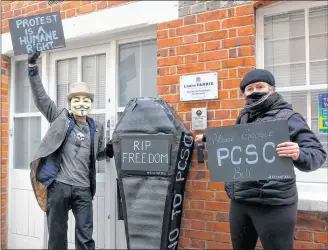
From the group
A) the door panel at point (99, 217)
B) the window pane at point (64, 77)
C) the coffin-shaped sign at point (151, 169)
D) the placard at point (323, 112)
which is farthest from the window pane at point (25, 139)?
the placard at point (323, 112)

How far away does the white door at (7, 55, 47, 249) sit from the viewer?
14.3 ft

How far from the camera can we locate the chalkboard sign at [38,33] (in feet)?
9.72

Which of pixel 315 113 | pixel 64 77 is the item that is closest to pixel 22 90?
pixel 64 77

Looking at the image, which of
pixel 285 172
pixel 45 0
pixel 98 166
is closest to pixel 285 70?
pixel 285 172

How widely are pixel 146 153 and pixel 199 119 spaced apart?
0.62 metres

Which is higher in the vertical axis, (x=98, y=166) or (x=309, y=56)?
(x=309, y=56)

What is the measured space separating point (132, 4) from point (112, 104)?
3.56 feet

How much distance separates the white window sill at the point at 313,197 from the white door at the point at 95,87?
2.00 metres

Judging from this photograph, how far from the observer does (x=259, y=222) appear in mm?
2164

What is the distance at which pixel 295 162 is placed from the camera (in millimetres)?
2051

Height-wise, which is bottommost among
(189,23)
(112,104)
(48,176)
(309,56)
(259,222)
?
(259,222)

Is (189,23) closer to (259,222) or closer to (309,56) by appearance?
(309,56)

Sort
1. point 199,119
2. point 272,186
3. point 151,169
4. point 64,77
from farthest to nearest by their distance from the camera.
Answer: point 64,77 < point 199,119 < point 151,169 < point 272,186

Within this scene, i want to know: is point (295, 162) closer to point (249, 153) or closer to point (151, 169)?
point (249, 153)
